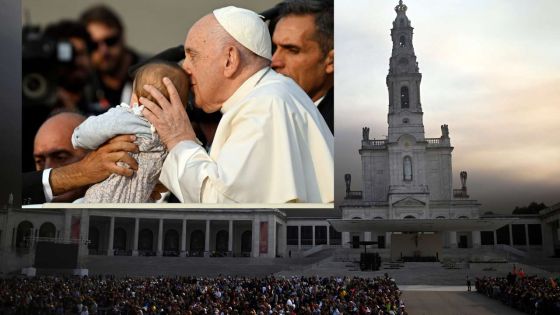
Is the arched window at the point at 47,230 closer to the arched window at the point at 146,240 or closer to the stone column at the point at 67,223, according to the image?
the stone column at the point at 67,223

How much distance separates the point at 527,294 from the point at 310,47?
10.6 meters

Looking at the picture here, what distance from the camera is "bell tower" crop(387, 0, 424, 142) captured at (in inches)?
1753

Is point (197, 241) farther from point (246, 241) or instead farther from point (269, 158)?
point (269, 158)

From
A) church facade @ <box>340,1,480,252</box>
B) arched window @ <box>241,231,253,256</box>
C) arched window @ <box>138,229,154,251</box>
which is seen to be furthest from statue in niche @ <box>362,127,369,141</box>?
arched window @ <box>138,229,154,251</box>

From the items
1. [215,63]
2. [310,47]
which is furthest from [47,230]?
[310,47]

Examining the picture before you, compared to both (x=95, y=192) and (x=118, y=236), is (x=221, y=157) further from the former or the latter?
(x=118, y=236)

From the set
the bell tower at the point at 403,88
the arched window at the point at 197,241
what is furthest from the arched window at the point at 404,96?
the arched window at the point at 197,241

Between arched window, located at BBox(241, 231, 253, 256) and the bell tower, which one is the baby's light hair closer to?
arched window, located at BBox(241, 231, 253, 256)

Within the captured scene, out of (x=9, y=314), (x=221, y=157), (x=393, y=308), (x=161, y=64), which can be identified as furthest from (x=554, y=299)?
(x=9, y=314)

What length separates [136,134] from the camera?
12.2m

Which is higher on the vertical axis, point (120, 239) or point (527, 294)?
point (120, 239)

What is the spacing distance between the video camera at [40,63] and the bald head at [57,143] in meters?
0.52

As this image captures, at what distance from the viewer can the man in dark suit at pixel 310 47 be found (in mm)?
11719

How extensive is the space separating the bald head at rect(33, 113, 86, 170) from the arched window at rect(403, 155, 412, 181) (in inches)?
1362
